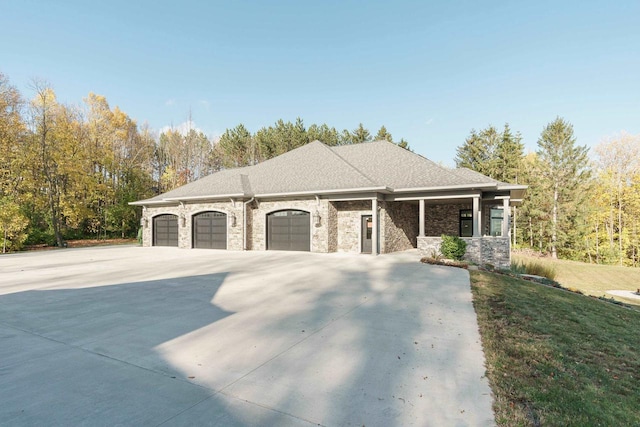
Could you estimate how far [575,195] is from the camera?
26.6m

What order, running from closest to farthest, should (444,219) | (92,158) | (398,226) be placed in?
(398,226)
(444,219)
(92,158)

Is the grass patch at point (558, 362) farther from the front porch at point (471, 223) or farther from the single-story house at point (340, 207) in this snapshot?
the single-story house at point (340, 207)

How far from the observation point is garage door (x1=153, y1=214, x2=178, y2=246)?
19.4 metres

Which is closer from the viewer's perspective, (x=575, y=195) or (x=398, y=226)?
(x=398, y=226)

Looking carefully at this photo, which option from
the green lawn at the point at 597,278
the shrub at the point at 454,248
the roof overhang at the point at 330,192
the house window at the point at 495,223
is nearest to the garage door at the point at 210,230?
the roof overhang at the point at 330,192

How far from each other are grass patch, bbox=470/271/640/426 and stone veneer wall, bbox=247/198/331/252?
878 cm

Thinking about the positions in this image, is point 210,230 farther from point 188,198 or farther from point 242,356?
point 242,356

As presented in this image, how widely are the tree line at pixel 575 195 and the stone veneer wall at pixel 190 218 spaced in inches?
1010

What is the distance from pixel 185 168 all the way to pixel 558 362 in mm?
35315

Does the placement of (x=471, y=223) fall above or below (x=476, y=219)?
below

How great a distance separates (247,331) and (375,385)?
82.7 inches

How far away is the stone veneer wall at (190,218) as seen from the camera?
16312mm

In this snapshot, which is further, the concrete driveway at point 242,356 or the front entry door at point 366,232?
the front entry door at point 366,232

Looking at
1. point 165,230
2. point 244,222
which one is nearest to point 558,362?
point 244,222
